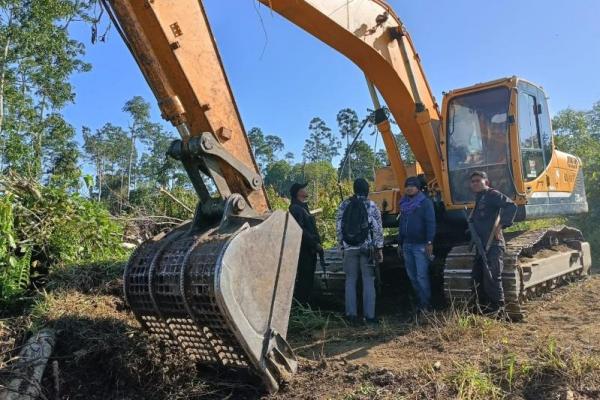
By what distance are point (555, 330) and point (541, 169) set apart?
2.30 m

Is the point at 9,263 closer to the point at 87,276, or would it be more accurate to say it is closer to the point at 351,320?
the point at 87,276

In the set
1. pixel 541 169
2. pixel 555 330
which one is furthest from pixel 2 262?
pixel 541 169

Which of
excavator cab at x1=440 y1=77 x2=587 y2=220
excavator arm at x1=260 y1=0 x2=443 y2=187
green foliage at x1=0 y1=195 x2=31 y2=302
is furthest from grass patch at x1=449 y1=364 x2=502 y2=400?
green foliage at x1=0 y1=195 x2=31 y2=302

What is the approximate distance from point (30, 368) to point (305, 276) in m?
3.32

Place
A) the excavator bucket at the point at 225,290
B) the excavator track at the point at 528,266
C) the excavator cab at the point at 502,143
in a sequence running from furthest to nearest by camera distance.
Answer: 1. the excavator cab at the point at 502,143
2. the excavator track at the point at 528,266
3. the excavator bucket at the point at 225,290

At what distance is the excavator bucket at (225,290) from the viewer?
3.38 metres

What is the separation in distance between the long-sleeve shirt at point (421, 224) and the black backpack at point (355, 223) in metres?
0.52

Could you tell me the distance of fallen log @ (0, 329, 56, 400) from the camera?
365 cm

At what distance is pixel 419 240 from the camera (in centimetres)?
624

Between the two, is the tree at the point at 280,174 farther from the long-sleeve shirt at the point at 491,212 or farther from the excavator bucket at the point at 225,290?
the excavator bucket at the point at 225,290

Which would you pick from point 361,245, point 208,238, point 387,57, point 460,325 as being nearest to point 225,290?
point 208,238

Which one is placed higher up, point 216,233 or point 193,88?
point 193,88

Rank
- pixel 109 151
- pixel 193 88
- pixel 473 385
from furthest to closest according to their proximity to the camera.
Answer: pixel 109 151 < pixel 193 88 < pixel 473 385

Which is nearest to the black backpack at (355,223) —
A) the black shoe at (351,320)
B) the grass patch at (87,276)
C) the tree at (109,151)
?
the black shoe at (351,320)
